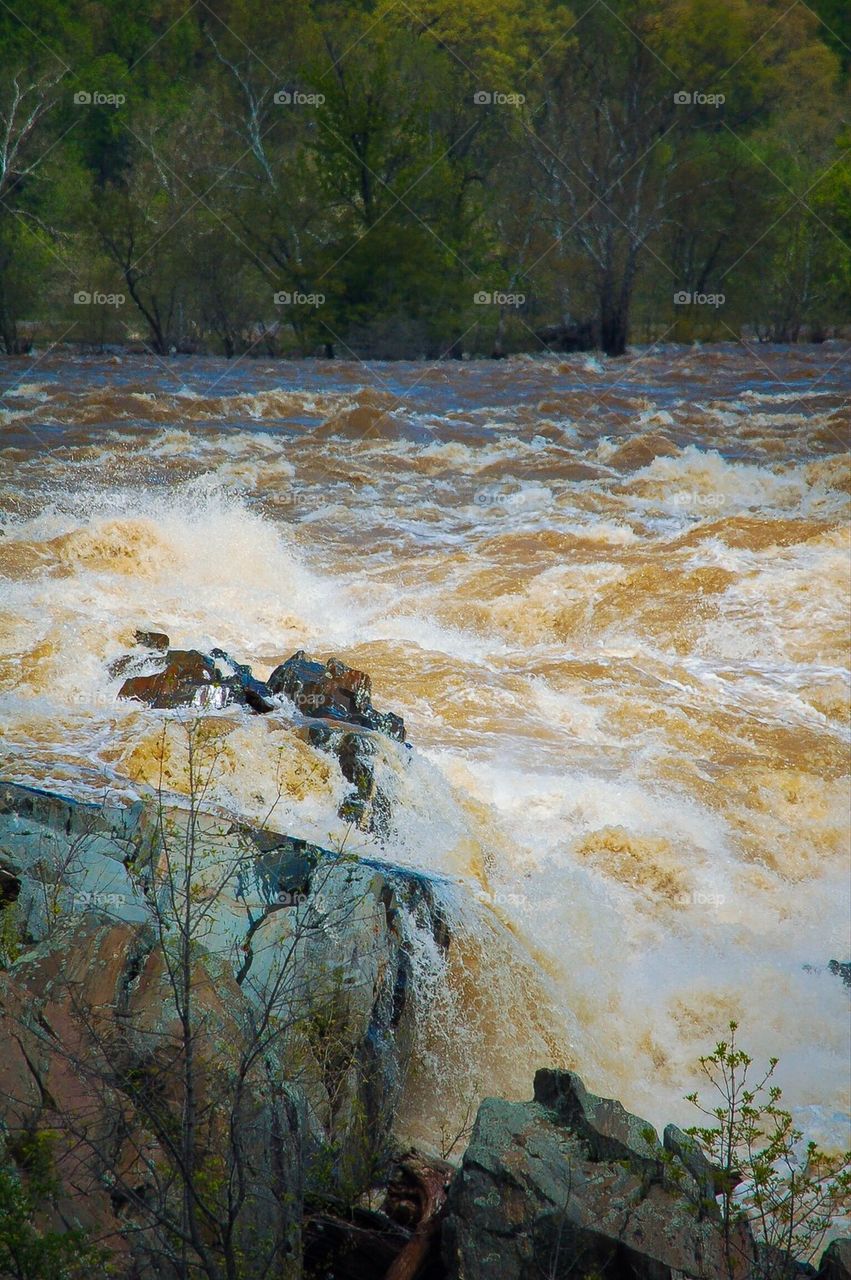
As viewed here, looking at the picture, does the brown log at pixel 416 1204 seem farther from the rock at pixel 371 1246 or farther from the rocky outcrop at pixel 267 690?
the rocky outcrop at pixel 267 690

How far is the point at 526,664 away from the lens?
7742 millimetres

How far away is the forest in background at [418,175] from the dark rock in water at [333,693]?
16197 mm

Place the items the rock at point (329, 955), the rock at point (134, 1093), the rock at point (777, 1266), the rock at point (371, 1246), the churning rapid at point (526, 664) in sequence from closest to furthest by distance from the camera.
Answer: the rock at point (134, 1093), the rock at point (777, 1266), the rock at point (371, 1246), the rock at point (329, 955), the churning rapid at point (526, 664)

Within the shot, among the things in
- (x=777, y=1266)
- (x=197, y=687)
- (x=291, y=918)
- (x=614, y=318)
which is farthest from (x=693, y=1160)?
(x=614, y=318)

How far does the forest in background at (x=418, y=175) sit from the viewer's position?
22.0 metres

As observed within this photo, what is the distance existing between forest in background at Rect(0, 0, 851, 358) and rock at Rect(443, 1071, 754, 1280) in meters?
19.9

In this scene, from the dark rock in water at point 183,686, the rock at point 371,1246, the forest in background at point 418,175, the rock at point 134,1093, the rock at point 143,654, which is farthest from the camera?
the forest in background at point 418,175

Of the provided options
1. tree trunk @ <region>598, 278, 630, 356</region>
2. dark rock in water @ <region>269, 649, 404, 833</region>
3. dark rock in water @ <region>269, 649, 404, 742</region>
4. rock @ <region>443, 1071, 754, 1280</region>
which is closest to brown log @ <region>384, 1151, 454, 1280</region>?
rock @ <region>443, 1071, 754, 1280</region>

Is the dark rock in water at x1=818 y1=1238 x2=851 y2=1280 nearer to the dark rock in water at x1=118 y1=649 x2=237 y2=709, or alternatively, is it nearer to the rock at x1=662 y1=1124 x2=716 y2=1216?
the rock at x1=662 y1=1124 x2=716 y2=1216

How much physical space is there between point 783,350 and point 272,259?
11.1 metres

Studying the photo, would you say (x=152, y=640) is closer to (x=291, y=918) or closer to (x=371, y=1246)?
(x=291, y=918)

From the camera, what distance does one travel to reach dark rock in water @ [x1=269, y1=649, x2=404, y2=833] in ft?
16.5

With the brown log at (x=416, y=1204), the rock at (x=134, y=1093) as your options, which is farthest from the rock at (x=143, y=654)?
the brown log at (x=416, y=1204)

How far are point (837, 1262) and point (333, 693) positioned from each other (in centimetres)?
395
